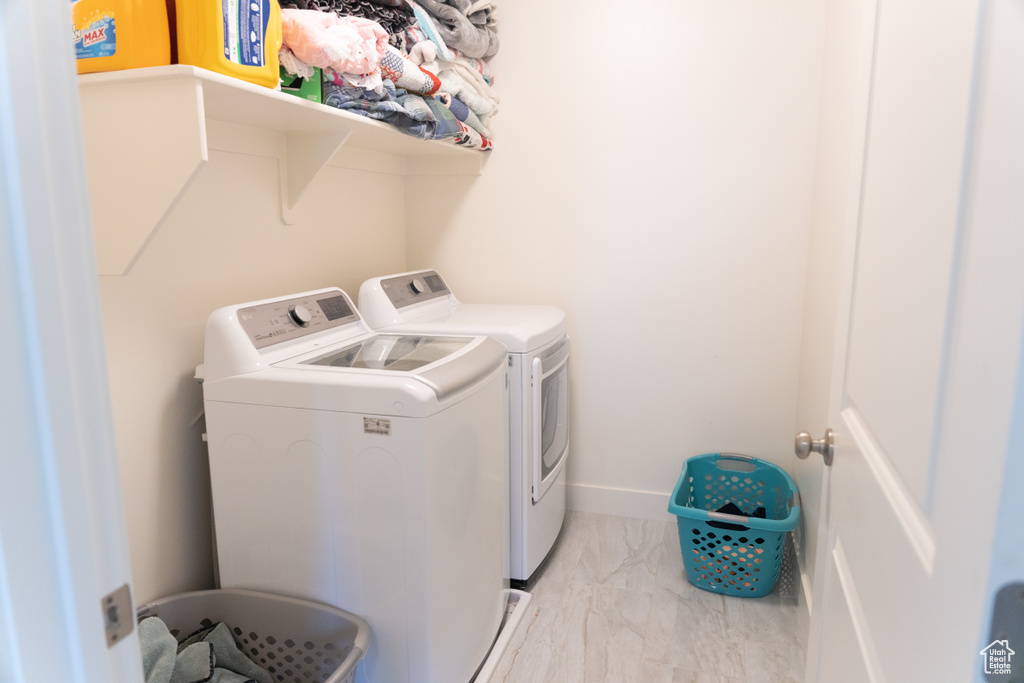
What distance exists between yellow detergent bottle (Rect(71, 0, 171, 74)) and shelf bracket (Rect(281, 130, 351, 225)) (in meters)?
0.69

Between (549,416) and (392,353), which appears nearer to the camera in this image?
(392,353)

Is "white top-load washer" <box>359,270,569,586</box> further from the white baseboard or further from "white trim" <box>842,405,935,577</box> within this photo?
"white trim" <box>842,405,935,577</box>

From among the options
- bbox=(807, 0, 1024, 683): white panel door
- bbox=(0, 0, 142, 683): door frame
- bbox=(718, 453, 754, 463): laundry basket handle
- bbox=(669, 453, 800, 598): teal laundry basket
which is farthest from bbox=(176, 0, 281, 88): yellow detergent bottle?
bbox=(718, 453, 754, 463): laundry basket handle

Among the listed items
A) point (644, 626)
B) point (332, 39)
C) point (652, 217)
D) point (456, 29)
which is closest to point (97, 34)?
point (332, 39)

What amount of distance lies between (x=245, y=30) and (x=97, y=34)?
10.8 inches

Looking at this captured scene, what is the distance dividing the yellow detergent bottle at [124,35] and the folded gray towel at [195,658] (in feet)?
3.74

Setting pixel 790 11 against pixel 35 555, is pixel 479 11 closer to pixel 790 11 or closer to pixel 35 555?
pixel 790 11

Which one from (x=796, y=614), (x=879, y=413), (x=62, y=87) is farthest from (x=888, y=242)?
(x=796, y=614)

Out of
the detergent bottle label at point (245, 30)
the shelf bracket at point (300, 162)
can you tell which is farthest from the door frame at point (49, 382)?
the shelf bracket at point (300, 162)

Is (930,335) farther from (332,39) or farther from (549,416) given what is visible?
(549,416)

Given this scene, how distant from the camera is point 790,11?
2.33m

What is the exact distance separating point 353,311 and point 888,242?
5.13 feet

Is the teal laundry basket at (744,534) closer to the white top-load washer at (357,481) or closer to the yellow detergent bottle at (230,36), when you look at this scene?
the white top-load washer at (357,481)

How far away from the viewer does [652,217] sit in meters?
2.59
